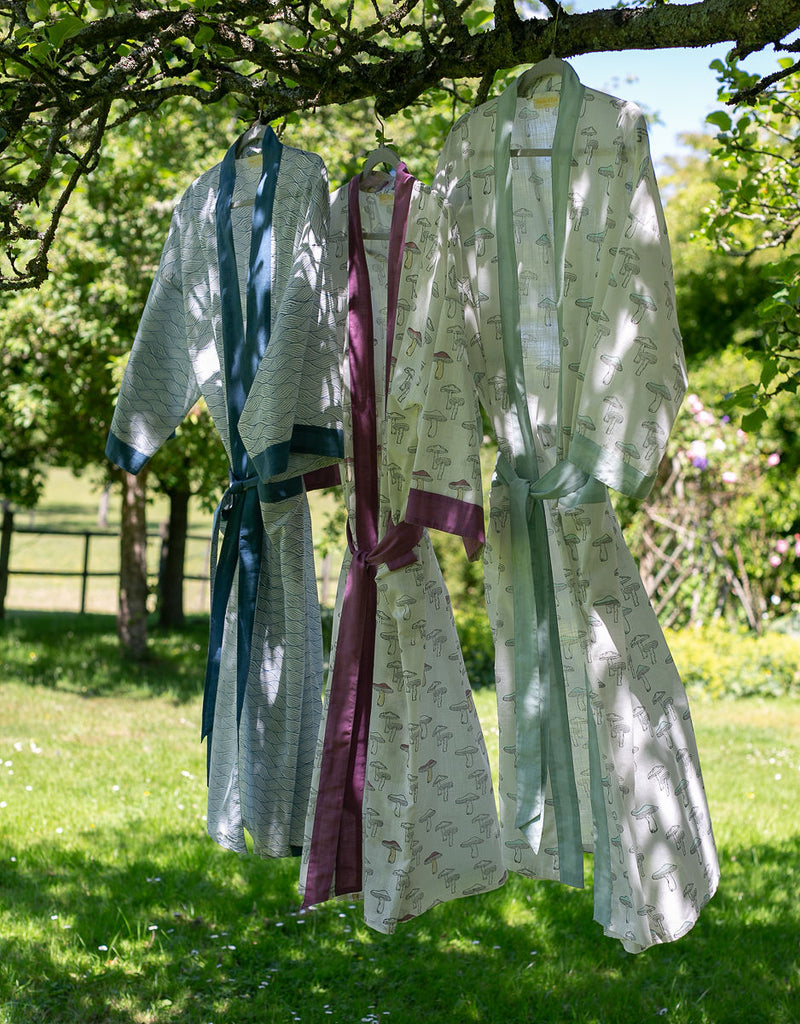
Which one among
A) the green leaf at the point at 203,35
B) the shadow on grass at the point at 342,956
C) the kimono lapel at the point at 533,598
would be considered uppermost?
the green leaf at the point at 203,35

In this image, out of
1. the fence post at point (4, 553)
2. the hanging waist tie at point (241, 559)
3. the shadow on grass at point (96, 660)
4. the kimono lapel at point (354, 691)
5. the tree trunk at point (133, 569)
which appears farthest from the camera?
the fence post at point (4, 553)

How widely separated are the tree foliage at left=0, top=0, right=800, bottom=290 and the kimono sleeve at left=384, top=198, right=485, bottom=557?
373mm

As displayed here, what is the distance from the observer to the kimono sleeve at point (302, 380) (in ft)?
6.43

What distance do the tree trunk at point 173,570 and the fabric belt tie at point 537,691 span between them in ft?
28.3

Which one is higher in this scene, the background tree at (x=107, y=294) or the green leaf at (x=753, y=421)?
the background tree at (x=107, y=294)

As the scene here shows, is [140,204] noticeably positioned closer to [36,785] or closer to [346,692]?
[36,785]

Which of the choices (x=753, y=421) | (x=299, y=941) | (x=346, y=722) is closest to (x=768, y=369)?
(x=753, y=421)

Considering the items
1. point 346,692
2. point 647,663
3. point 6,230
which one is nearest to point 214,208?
point 6,230

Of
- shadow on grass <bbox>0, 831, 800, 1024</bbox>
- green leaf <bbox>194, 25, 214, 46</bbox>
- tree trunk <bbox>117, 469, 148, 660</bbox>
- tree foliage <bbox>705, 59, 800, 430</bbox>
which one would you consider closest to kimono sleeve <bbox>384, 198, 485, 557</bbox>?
green leaf <bbox>194, 25, 214, 46</bbox>

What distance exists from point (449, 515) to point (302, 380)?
0.44 m

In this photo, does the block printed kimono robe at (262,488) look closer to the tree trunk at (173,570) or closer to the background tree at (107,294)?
the background tree at (107,294)

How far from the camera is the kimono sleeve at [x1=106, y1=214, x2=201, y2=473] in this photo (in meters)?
2.33

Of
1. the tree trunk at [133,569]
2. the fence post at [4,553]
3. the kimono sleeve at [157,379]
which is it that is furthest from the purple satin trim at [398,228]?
the fence post at [4,553]

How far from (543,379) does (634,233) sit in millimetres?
306
